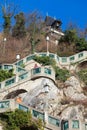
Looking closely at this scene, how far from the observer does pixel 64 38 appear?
4950 cm

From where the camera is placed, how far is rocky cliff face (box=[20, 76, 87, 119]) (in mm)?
28125

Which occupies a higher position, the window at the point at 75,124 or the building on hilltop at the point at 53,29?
the building on hilltop at the point at 53,29

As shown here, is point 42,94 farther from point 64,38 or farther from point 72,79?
point 64,38

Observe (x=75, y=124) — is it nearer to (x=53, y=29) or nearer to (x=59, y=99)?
(x=59, y=99)

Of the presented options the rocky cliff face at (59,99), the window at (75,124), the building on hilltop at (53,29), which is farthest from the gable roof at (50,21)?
the window at (75,124)

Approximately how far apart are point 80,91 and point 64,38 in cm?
1696

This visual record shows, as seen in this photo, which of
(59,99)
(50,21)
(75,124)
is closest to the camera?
(75,124)

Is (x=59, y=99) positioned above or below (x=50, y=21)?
below

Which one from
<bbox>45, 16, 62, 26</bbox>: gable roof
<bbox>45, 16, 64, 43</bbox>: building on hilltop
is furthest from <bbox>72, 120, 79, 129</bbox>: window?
<bbox>45, 16, 62, 26</bbox>: gable roof

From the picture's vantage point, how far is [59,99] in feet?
101

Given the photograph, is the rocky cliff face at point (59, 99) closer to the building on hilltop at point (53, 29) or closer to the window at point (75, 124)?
the window at point (75, 124)

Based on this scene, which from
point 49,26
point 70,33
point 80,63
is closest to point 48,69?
point 80,63

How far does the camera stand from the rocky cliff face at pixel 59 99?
28125 millimetres

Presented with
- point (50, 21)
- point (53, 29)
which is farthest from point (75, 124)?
point (50, 21)
